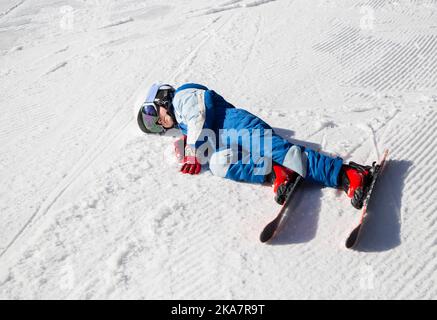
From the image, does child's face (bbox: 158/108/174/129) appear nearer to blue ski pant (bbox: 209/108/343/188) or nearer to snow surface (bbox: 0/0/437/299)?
snow surface (bbox: 0/0/437/299)

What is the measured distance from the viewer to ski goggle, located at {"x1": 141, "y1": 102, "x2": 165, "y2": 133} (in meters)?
4.36

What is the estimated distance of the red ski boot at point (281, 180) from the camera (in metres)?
3.51

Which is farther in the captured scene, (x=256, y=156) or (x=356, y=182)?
(x=256, y=156)

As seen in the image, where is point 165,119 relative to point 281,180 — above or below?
above

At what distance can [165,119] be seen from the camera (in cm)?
436

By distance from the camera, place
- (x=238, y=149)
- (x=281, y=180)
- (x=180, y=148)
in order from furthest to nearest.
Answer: (x=180, y=148), (x=238, y=149), (x=281, y=180)

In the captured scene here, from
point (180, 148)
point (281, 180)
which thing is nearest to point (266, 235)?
point (281, 180)

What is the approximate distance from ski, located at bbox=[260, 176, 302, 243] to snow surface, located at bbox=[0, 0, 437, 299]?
0.08m

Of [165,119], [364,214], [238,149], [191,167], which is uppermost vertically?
[165,119]

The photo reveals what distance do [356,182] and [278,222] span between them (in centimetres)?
73

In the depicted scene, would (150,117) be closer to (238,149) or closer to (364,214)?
(238,149)

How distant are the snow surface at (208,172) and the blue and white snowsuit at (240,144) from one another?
0.17m

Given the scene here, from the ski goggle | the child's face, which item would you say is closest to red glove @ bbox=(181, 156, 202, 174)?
the child's face

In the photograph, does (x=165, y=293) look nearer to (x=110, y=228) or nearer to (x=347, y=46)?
(x=110, y=228)
